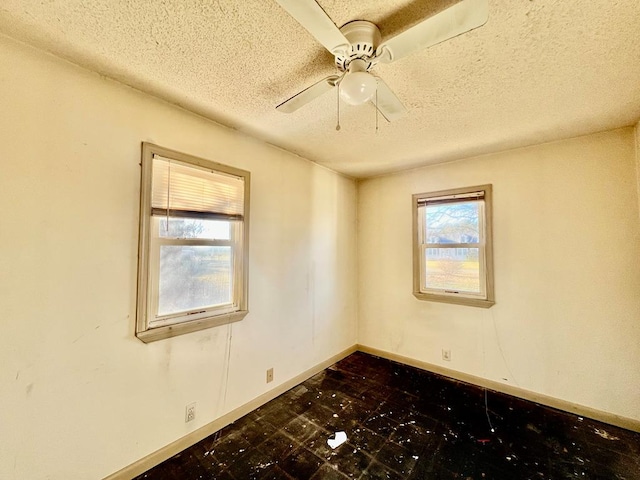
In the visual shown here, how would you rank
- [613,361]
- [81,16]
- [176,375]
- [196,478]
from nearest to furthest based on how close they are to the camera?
[81,16]
[196,478]
[176,375]
[613,361]

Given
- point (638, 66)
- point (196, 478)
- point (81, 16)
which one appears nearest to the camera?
point (81, 16)

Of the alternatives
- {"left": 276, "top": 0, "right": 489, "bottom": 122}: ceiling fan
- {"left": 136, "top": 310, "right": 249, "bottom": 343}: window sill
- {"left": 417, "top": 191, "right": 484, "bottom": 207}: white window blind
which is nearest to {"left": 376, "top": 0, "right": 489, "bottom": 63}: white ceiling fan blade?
{"left": 276, "top": 0, "right": 489, "bottom": 122}: ceiling fan

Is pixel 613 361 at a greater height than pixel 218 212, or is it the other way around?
pixel 218 212

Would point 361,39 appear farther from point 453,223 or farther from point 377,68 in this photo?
point 453,223

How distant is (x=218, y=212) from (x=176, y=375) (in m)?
1.21

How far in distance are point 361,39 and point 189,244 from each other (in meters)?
1.65

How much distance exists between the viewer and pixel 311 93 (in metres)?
1.37

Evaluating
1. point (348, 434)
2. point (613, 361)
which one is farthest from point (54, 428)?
point (613, 361)

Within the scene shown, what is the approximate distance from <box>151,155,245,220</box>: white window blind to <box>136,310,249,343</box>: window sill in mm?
772

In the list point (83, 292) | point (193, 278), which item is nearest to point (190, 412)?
point (193, 278)

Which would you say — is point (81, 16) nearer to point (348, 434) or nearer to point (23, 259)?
point (23, 259)

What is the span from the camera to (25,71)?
4.21 ft

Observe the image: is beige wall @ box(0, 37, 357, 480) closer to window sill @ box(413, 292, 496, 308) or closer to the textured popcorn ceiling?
the textured popcorn ceiling

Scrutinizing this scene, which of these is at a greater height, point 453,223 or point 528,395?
point 453,223
